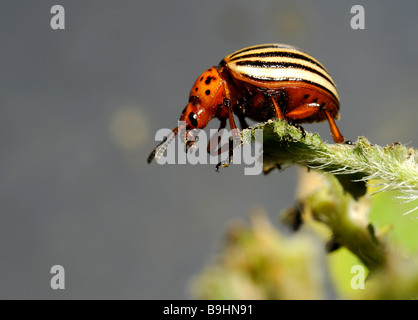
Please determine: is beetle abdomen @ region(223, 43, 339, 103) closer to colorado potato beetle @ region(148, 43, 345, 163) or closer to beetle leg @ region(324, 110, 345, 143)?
colorado potato beetle @ region(148, 43, 345, 163)

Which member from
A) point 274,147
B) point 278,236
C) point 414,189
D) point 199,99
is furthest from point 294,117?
point 278,236

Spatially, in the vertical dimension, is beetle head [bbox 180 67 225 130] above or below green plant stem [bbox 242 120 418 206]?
above

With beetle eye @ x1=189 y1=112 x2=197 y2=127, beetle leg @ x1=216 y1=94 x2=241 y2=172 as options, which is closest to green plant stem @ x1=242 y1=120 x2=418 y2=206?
beetle leg @ x1=216 y1=94 x2=241 y2=172

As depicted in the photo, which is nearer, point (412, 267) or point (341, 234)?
point (412, 267)

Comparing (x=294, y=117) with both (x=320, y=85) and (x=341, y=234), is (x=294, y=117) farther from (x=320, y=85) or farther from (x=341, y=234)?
(x=341, y=234)

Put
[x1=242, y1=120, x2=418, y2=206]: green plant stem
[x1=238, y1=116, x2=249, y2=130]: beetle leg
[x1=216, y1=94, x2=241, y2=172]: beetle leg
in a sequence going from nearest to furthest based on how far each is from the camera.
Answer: [x1=242, y1=120, x2=418, y2=206]: green plant stem < [x1=216, y1=94, x2=241, y2=172]: beetle leg < [x1=238, y1=116, x2=249, y2=130]: beetle leg

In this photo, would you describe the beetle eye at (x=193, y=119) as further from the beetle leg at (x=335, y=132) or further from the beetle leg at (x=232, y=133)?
the beetle leg at (x=335, y=132)

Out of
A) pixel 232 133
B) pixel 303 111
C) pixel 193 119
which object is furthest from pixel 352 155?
pixel 193 119
